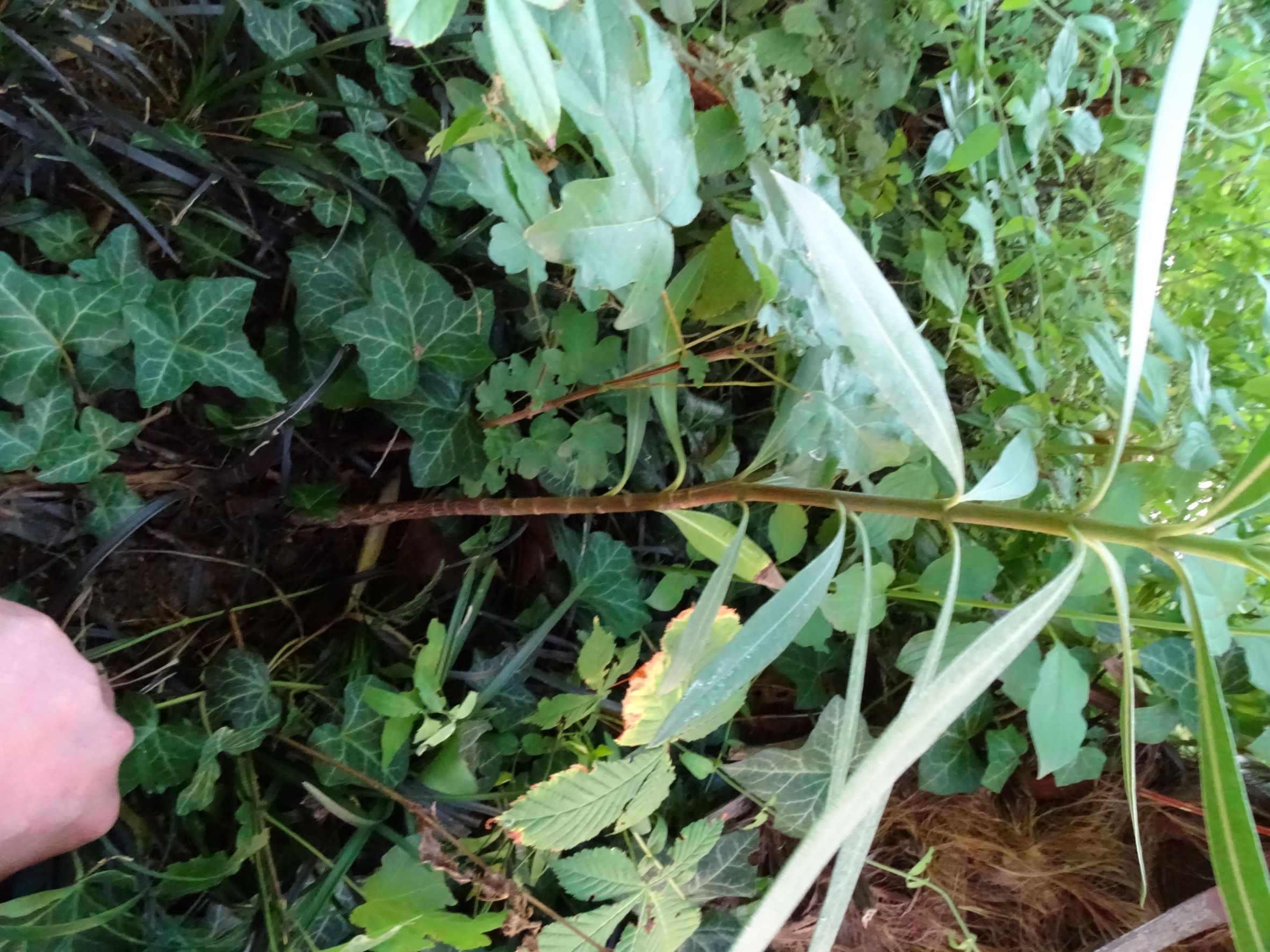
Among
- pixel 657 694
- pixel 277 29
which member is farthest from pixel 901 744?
pixel 277 29

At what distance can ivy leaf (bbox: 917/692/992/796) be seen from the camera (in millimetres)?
956

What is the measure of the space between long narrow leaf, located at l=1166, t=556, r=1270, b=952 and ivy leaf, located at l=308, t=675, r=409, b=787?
683 mm

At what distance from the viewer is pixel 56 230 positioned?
2.32 feet

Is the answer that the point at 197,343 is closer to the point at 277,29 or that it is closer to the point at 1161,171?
the point at 277,29

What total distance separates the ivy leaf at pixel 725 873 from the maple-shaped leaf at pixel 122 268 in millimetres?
844

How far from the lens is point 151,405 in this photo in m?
0.70

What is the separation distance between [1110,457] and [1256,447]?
0.08m

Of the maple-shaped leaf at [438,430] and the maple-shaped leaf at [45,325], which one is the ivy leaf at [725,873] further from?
the maple-shaped leaf at [45,325]

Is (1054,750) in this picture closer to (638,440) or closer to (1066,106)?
(638,440)

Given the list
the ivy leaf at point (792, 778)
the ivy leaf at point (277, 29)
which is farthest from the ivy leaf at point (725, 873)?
the ivy leaf at point (277, 29)

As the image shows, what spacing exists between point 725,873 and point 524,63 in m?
0.89

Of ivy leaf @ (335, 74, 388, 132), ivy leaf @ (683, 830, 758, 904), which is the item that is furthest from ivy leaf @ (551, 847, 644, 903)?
ivy leaf @ (335, 74, 388, 132)

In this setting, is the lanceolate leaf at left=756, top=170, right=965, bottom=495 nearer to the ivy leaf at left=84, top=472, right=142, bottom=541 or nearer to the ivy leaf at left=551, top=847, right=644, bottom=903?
the ivy leaf at left=551, top=847, right=644, bottom=903

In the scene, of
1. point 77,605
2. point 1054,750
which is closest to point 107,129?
point 77,605
